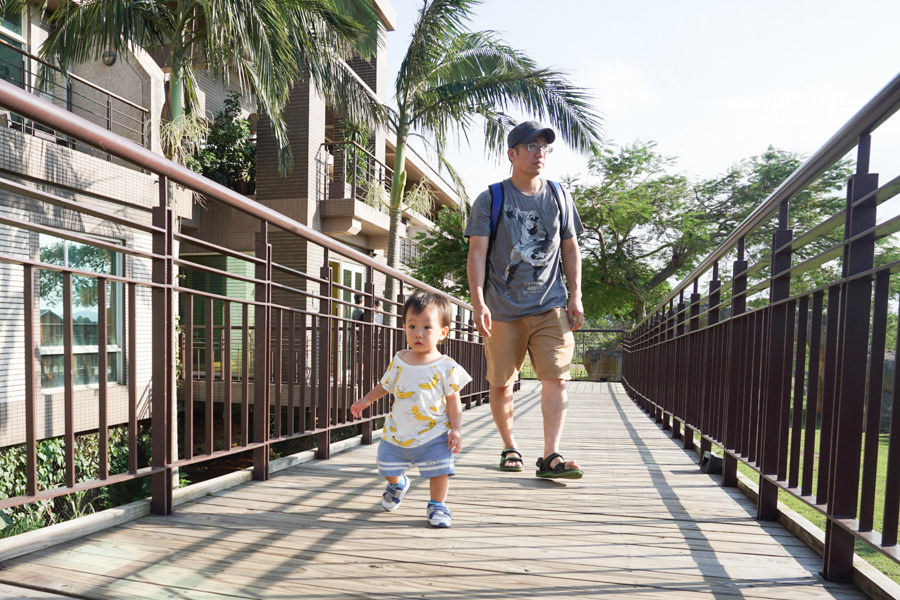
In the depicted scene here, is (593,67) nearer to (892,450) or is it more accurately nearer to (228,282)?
(228,282)

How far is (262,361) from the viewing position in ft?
9.59

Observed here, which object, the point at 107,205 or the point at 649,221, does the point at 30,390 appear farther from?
the point at 649,221

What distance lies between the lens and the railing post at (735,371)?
298 centimetres

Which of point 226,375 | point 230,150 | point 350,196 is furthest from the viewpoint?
point 350,196

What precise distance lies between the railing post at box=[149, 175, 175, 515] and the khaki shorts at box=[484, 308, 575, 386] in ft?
5.02

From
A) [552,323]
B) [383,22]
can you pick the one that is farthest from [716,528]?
[383,22]

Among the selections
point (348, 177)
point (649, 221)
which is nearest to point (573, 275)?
point (348, 177)

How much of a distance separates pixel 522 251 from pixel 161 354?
1702 millimetres

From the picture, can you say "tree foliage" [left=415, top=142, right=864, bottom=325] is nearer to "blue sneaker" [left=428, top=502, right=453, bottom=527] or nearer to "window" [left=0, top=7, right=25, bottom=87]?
"window" [left=0, top=7, right=25, bottom=87]

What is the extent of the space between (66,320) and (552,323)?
2.08 metres

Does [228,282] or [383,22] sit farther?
[383,22]

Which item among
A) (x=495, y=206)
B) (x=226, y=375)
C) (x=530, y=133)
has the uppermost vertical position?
(x=530, y=133)

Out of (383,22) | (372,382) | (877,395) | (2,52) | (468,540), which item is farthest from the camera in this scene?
(383,22)

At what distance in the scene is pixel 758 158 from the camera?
2419cm
